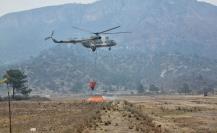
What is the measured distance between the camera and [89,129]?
5109cm

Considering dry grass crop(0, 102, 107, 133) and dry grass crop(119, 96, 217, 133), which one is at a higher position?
dry grass crop(0, 102, 107, 133)

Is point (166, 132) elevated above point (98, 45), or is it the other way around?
point (98, 45)

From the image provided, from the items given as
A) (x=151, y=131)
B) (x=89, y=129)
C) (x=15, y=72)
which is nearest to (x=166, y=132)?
A: (x=151, y=131)

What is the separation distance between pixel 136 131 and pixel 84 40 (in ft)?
191

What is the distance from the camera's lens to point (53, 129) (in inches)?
2127

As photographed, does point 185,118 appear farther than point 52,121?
Yes

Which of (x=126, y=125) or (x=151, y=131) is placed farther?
(x=126, y=125)

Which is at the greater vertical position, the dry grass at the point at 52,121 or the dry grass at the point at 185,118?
the dry grass at the point at 52,121

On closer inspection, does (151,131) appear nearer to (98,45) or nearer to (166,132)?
(166,132)

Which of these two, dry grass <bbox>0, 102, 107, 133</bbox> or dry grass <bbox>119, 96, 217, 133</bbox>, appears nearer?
dry grass <bbox>0, 102, 107, 133</bbox>

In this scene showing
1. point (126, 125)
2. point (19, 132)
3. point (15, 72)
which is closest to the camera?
point (19, 132)

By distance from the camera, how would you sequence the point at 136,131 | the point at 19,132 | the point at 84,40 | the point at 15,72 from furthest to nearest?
the point at 15,72
the point at 84,40
the point at 19,132
the point at 136,131

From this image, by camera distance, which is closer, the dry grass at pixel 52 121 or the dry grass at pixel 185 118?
the dry grass at pixel 52 121

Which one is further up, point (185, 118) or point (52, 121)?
A: point (52, 121)
